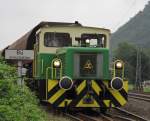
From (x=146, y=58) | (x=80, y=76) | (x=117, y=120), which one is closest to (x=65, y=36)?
(x=80, y=76)

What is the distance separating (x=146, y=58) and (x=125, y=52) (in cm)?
1389

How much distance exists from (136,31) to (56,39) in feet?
482

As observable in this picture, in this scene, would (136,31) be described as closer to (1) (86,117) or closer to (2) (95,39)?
(2) (95,39)

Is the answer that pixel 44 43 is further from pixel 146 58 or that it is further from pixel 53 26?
pixel 146 58

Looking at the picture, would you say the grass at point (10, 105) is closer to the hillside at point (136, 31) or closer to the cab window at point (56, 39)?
the cab window at point (56, 39)

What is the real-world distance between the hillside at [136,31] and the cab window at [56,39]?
128 meters

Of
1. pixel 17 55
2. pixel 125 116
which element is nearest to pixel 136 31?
pixel 125 116

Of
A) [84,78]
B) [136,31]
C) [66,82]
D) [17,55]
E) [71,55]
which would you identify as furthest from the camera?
[136,31]

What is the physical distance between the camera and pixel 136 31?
164m

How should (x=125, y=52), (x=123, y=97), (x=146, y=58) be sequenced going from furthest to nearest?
(x=125, y=52) < (x=146, y=58) < (x=123, y=97)

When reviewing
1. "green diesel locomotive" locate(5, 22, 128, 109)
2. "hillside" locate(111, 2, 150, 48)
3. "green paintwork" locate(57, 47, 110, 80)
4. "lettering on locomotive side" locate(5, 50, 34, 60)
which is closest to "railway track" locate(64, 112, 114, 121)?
"green diesel locomotive" locate(5, 22, 128, 109)

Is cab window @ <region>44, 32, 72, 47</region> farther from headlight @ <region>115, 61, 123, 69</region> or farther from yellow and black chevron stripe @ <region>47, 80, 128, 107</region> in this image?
headlight @ <region>115, 61, 123, 69</region>

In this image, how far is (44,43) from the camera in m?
18.6

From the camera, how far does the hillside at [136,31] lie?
155 m
